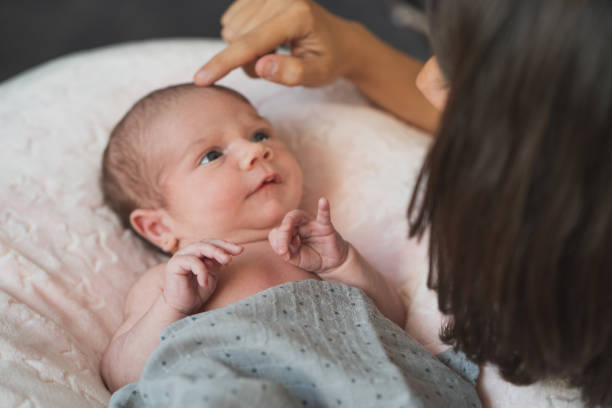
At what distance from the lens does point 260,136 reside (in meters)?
1.12

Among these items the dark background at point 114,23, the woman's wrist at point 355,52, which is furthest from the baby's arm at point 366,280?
the dark background at point 114,23

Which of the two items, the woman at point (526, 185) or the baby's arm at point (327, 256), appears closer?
the woman at point (526, 185)

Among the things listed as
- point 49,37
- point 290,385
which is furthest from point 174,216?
point 49,37

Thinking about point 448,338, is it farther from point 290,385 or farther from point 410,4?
point 410,4

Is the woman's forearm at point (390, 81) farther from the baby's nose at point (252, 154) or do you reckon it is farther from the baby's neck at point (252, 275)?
the baby's neck at point (252, 275)

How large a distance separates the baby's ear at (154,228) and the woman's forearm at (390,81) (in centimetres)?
52

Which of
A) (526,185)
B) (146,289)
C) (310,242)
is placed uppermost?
(526,185)

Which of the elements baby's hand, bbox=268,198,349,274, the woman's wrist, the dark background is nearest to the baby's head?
baby's hand, bbox=268,198,349,274

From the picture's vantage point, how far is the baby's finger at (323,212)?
2.78ft

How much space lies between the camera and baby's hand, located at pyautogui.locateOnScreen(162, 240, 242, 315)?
2.67 feet

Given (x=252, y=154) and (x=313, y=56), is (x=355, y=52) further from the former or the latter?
(x=252, y=154)

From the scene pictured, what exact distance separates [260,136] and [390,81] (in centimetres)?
37

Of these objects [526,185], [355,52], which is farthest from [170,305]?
[355,52]

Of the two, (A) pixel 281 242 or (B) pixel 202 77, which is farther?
(B) pixel 202 77
